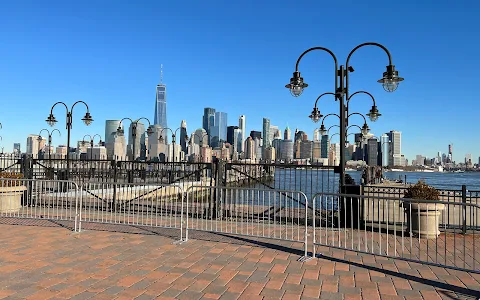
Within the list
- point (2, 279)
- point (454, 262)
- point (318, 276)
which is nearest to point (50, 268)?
point (2, 279)

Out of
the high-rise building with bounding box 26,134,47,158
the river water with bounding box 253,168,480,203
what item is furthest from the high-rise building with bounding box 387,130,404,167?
the high-rise building with bounding box 26,134,47,158

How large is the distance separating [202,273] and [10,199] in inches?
331

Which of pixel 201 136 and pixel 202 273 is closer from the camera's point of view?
pixel 202 273

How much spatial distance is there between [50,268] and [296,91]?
711cm

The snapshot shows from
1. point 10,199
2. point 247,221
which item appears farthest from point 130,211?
point 247,221

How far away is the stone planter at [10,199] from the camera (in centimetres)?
1066

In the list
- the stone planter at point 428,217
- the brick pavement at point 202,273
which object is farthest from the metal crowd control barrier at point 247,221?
the stone planter at point 428,217

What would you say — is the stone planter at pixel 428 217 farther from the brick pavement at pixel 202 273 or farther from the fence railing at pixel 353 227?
the brick pavement at pixel 202 273

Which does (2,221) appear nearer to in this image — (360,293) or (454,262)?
(360,293)

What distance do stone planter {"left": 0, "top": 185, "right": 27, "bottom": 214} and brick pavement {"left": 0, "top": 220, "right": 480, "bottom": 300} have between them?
3.85m

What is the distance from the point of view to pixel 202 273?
213 inches

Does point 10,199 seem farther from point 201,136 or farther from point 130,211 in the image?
point 201,136

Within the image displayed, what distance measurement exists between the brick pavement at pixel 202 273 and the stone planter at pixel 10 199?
3.85 m

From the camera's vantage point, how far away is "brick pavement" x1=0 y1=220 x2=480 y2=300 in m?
4.60
